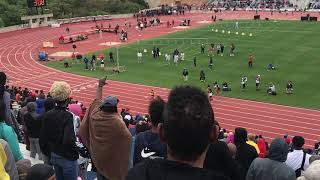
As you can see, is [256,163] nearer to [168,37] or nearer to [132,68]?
[132,68]

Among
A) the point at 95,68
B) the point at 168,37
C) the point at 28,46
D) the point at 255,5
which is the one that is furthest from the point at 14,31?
the point at 255,5

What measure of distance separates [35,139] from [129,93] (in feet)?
75.7

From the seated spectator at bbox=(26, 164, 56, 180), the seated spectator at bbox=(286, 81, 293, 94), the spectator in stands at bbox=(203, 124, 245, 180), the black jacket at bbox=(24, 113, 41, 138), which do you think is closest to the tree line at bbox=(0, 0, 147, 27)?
the seated spectator at bbox=(286, 81, 293, 94)

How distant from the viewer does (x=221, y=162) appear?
5.14m

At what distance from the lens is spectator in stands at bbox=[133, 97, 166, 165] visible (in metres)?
5.83

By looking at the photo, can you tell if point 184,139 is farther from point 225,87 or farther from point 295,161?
point 225,87

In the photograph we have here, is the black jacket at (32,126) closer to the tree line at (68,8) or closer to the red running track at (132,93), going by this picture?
the red running track at (132,93)

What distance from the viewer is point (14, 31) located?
66.0 metres

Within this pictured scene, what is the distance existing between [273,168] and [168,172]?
11.0 ft

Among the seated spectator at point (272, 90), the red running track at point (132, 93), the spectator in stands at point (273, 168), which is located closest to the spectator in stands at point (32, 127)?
the spectator in stands at point (273, 168)

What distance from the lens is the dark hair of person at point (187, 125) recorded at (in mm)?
3357

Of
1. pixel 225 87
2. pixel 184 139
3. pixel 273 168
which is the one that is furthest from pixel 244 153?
pixel 225 87

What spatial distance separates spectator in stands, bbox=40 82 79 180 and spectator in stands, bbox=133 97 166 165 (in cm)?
155

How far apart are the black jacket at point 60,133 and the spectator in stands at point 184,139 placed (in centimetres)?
384
